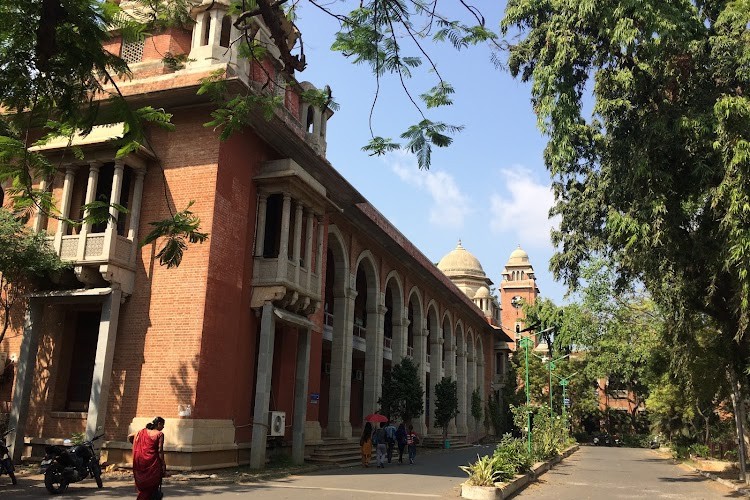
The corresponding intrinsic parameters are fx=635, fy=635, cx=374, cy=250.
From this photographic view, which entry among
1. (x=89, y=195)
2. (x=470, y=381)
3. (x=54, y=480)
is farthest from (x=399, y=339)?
(x=54, y=480)

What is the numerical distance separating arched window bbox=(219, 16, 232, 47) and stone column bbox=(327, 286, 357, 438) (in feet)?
33.7

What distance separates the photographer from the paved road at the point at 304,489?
11.1m

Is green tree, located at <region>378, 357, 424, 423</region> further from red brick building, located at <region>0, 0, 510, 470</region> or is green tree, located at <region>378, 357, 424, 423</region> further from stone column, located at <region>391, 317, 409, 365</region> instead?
red brick building, located at <region>0, 0, 510, 470</region>

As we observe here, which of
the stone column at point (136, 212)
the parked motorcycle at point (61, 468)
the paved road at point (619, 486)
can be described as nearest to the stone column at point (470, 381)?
the paved road at point (619, 486)

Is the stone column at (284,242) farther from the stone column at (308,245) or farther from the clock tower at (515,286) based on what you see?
the clock tower at (515,286)

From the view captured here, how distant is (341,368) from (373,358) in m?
3.86

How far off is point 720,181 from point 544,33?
16.4ft

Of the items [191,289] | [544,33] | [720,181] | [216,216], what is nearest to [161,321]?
[191,289]

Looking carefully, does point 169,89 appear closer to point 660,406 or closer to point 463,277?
point 660,406

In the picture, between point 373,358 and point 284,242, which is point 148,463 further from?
point 373,358

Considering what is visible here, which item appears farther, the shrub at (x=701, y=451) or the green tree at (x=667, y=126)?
the shrub at (x=701, y=451)

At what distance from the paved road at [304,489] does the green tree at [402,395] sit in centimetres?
931

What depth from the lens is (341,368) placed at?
917 inches

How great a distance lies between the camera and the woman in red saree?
290 inches
